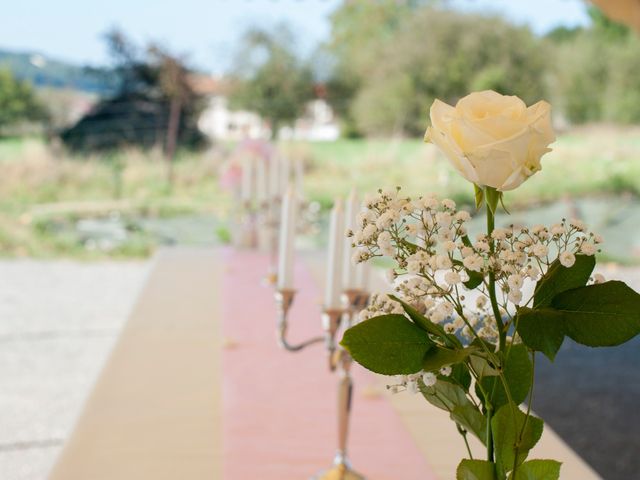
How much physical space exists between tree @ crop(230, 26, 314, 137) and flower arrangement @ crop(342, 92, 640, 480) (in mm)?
5297

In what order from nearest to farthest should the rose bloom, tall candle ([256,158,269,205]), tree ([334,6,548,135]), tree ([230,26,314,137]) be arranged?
the rose bloom < tall candle ([256,158,269,205]) < tree ([230,26,314,137]) < tree ([334,6,548,135])

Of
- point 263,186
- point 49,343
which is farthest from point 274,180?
point 49,343

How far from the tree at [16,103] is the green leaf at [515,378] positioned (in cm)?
588

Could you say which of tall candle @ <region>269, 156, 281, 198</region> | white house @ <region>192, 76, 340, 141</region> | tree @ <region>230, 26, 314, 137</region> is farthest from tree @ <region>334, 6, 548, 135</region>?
tall candle @ <region>269, 156, 281, 198</region>

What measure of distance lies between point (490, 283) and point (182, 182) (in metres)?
5.69

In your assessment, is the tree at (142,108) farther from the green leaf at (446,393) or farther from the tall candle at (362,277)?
the green leaf at (446,393)

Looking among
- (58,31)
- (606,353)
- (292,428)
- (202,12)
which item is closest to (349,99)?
(202,12)

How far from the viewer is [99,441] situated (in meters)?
1.22

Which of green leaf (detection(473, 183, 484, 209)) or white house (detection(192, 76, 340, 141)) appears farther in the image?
white house (detection(192, 76, 340, 141))

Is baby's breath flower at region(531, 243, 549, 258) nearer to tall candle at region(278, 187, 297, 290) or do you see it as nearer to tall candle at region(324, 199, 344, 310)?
tall candle at region(324, 199, 344, 310)

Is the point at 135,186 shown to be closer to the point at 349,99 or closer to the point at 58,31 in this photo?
the point at 58,31

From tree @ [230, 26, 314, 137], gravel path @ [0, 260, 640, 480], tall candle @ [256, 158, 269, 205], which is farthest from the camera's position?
tree @ [230, 26, 314, 137]

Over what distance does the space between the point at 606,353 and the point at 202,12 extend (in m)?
3.63

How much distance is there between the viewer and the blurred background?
583 centimetres
